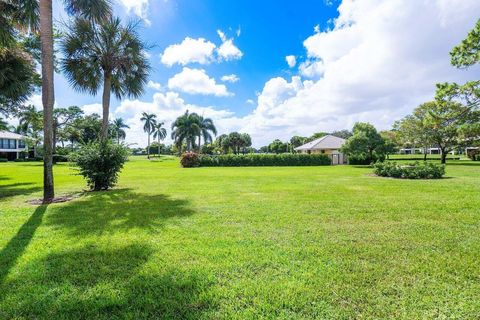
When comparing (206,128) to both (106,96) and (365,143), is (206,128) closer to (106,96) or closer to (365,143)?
(365,143)

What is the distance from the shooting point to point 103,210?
7.16 m

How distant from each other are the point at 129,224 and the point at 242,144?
66.1 metres

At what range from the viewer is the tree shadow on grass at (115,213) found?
18.1 feet

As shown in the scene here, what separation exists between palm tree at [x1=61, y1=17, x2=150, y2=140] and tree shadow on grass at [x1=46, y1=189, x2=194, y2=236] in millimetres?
4559

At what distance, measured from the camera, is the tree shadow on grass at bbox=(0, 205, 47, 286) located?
143 inches

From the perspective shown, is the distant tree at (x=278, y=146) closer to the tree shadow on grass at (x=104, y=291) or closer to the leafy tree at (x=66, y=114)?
the leafy tree at (x=66, y=114)

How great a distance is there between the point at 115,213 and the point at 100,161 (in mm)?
4992

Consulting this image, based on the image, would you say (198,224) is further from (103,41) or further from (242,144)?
(242,144)

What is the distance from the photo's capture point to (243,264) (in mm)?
3600

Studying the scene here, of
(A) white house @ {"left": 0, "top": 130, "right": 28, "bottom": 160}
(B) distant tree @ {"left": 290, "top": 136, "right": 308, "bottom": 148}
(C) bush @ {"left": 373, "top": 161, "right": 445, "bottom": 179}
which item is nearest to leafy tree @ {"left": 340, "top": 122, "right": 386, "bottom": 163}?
(C) bush @ {"left": 373, "top": 161, "right": 445, "bottom": 179}

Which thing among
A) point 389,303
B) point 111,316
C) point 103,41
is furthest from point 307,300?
point 103,41

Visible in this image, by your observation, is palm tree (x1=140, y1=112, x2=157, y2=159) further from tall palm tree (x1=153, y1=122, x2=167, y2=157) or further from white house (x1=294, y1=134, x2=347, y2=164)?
white house (x1=294, y1=134, x2=347, y2=164)

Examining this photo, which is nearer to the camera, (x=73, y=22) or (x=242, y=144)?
(x=73, y=22)

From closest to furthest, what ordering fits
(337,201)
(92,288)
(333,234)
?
(92,288), (333,234), (337,201)
